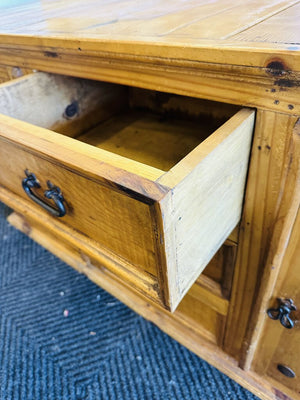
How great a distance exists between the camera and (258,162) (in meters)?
0.34

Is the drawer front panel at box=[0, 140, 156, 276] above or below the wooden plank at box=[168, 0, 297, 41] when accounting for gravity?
below

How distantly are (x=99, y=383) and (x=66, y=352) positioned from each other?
0.37 ft

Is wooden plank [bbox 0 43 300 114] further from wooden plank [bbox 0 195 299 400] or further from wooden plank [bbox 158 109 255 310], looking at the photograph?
wooden plank [bbox 0 195 299 400]

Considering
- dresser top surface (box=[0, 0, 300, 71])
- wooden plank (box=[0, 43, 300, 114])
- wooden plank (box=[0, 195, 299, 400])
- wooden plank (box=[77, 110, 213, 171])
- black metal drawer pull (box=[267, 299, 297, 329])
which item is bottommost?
wooden plank (box=[0, 195, 299, 400])

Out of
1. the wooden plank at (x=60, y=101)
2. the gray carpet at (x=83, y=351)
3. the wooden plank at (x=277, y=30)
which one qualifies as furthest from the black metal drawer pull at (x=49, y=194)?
the gray carpet at (x=83, y=351)

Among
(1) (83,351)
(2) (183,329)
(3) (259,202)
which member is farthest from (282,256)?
(1) (83,351)

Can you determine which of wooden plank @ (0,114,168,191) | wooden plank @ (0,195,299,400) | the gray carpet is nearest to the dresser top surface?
wooden plank @ (0,114,168,191)

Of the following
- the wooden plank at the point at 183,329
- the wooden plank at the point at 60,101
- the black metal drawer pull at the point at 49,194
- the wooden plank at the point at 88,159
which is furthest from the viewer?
the wooden plank at the point at 183,329

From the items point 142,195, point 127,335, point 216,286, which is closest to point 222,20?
point 142,195

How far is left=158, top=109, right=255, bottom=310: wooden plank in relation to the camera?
239mm

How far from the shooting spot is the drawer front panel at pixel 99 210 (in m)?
0.26

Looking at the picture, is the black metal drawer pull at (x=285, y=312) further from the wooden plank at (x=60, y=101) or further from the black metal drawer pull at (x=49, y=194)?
the wooden plank at (x=60, y=101)

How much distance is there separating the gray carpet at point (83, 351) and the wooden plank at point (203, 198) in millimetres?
425

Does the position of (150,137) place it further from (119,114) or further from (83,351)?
(83,351)
